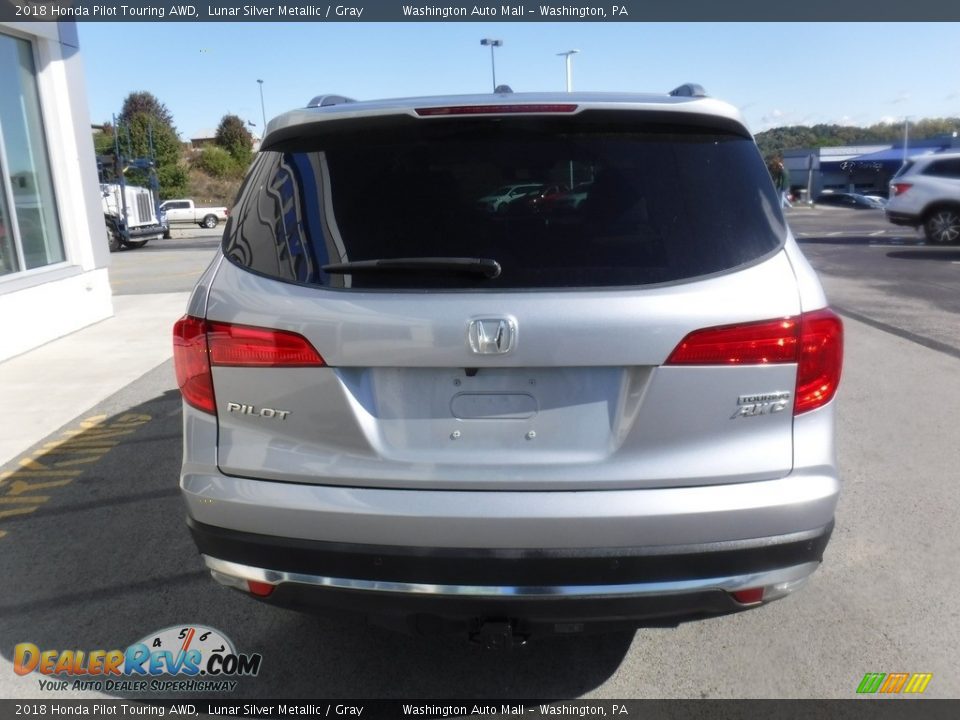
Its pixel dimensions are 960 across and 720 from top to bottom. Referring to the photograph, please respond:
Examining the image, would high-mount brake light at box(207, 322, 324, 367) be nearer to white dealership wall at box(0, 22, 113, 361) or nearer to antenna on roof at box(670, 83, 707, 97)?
antenna on roof at box(670, 83, 707, 97)

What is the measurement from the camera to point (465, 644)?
3.10m

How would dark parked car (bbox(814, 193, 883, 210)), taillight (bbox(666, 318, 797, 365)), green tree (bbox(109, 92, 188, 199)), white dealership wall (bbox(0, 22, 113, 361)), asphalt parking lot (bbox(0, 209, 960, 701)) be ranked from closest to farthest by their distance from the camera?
1. taillight (bbox(666, 318, 797, 365))
2. asphalt parking lot (bbox(0, 209, 960, 701))
3. white dealership wall (bbox(0, 22, 113, 361))
4. dark parked car (bbox(814, 193, 883, 210))
5. green tree (bbox(109, 92, 188, 199))

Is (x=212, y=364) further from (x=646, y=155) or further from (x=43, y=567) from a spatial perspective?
(x=43, y=567)

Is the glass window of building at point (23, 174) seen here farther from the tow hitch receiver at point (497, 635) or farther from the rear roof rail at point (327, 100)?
the tow hitch receiver at point (497, 635)

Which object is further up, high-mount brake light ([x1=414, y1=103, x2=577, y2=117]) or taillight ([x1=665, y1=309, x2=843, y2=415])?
high-mount brake light ([x1=414, y1=103, x2=577, y2=117])

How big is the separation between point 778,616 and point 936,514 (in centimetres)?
141

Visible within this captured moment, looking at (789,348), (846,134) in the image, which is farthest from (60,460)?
(846,134)

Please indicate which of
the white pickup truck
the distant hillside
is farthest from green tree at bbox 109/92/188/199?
the distant hillside

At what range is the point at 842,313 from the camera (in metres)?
9.96

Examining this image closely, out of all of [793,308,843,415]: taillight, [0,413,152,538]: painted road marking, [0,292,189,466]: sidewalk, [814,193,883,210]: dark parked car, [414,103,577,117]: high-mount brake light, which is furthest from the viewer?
[814,193,883,210]: dark parked car

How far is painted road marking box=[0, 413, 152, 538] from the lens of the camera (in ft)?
15.1

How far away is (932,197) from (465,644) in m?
17.0

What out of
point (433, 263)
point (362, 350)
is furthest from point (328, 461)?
point (433, 263)

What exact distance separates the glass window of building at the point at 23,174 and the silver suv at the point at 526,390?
7542 millimetres
